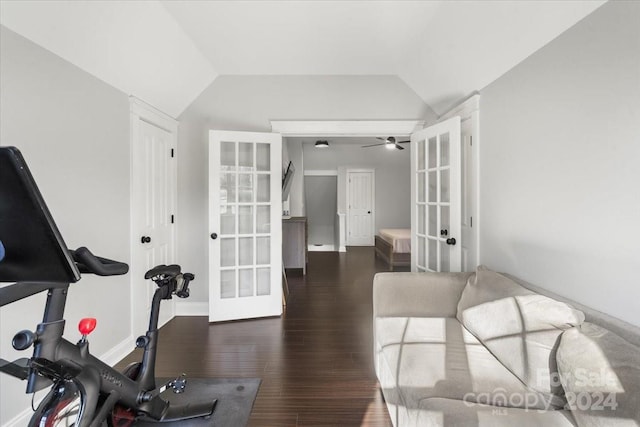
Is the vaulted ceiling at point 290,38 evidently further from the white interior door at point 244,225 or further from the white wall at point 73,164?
the white interior door at point 244,225

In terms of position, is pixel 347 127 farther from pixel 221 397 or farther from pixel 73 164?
pixel 221 397

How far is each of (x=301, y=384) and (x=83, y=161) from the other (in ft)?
6.98

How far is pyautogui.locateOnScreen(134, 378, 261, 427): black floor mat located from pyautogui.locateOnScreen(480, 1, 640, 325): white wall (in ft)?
6.40

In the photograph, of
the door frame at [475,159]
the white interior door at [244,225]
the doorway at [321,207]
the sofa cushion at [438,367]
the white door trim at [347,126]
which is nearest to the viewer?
the sofa cushion at [438,367]

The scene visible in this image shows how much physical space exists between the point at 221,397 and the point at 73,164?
70.6 inches

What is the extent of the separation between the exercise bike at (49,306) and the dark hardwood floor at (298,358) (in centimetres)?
81

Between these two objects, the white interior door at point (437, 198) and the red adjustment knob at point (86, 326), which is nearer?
the red adjustment knob at point (86, 326)

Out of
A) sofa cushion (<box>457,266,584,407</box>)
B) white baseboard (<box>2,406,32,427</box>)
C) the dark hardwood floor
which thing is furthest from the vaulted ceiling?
the dark hardwood floor

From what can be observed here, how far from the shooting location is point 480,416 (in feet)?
3.18

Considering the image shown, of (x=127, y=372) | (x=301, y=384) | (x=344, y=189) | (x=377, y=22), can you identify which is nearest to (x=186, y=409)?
(x=127, y=372)

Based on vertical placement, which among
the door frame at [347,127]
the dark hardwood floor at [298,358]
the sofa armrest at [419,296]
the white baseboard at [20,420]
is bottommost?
the dark hardwood floor at [298,358]

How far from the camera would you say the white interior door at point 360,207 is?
757 cm

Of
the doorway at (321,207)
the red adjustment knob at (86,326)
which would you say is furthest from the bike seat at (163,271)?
the doorway at (321,207)

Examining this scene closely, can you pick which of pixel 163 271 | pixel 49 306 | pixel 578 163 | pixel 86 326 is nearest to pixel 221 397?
pixel 163 271
